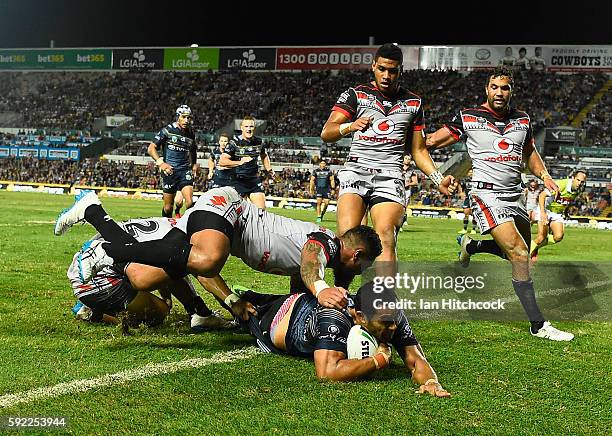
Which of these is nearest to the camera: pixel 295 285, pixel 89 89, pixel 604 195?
pixel 295 285

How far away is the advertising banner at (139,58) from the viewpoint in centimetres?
6072

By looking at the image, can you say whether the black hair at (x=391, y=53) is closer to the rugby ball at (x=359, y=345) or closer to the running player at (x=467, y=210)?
the running player at (x=467, y=210)

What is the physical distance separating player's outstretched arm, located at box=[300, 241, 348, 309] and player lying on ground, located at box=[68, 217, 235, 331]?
4.28 feet

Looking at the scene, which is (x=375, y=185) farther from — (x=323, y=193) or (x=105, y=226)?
(x=323, y=193)

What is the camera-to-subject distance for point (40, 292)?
25.1ft

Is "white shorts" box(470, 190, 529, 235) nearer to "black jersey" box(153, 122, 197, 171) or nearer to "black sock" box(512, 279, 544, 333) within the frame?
"black sock" box(512, 279, 544, 333)

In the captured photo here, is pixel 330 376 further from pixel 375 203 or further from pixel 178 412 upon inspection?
pixel 375 203

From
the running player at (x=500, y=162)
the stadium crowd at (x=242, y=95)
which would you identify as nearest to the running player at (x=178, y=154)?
the running player at (x=500, y=162)

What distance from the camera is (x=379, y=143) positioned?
684 cm

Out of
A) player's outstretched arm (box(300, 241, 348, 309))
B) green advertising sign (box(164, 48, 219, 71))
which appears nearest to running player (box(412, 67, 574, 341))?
player's outstretched arm (box(300, 241, 348, 309))

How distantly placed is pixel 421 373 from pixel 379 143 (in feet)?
8.99

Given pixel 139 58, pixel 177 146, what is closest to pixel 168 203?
pixel 177 146

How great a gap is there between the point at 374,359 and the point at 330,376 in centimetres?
30

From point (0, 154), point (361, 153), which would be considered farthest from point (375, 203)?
point (0, 154)
